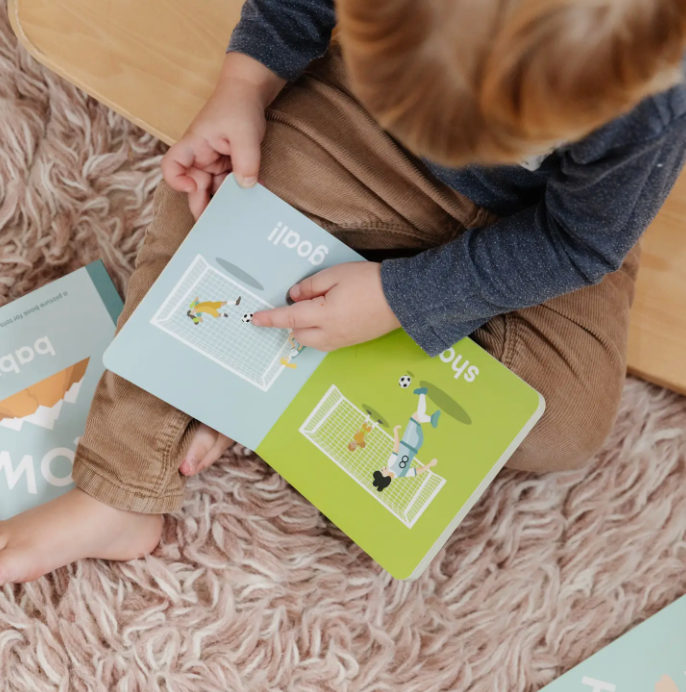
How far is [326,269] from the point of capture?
1.87 ft

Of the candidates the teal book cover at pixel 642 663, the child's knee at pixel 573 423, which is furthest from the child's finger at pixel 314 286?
the teal book cover at pixel 642 663

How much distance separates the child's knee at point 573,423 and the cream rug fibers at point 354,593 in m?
0.09

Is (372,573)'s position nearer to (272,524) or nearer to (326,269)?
(272,524)

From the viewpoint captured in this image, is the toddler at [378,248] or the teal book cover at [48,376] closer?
the toddler at [378,248]

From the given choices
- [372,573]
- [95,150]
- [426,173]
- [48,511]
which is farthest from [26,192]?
[372,573]

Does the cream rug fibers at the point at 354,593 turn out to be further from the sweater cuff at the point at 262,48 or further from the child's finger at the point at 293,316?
the sweater cuff at the point at 262,48

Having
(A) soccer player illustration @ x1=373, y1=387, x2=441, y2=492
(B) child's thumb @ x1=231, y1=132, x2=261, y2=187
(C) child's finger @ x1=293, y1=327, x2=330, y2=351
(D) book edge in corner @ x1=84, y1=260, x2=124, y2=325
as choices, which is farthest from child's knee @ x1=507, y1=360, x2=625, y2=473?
(D) book edge in corner @ x1=84, y1=260, x2=124, y2=325

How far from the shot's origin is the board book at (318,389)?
58 cm

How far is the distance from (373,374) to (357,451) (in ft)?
0.23

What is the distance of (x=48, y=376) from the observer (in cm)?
71

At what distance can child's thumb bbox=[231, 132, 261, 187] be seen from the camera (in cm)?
57

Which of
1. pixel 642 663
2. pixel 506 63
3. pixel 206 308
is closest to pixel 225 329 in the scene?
pixel 206 308

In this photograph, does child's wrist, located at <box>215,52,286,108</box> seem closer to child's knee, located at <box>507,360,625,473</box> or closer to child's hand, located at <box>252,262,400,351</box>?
child's hand, located at <box>252,262,400,351</box>

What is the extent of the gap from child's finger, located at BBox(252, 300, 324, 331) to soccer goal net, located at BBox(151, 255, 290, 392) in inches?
0.6
